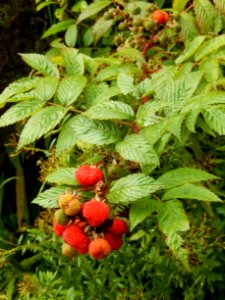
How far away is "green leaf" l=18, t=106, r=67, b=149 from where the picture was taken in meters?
1.06

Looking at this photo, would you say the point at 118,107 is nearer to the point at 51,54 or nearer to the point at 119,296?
the point at 119,296

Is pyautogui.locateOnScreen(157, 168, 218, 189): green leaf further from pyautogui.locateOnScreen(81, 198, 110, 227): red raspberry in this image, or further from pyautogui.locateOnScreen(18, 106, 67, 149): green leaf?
pyautogui.locateOnScreen(18, 106, 67, 149): green leaf

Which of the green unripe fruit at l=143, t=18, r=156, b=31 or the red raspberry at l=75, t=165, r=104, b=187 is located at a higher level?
the green unripe fruit at l=143, t=18, r=156, b=31

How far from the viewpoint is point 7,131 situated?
2.53 metres

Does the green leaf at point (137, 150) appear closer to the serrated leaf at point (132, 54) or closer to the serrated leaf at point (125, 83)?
the serrated leaf at point (125, 83)

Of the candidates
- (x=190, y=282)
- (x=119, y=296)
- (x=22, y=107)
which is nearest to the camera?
(x=22, y=107)

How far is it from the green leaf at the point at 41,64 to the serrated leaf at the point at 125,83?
197mm

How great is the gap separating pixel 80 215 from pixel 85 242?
49 mm

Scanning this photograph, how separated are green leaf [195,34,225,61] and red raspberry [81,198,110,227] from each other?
0.50 meters

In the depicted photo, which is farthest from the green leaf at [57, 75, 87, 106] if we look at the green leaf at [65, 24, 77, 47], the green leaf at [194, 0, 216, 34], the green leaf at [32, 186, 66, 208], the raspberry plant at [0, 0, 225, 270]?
the green leaf at [65, 24, 77, 47]

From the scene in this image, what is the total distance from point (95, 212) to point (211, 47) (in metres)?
0.55

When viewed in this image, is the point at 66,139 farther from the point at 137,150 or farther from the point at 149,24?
the point at 149,24

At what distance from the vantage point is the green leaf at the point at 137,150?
96 centimetres

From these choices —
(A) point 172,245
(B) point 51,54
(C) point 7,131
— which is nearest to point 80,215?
(A) point 172,245
